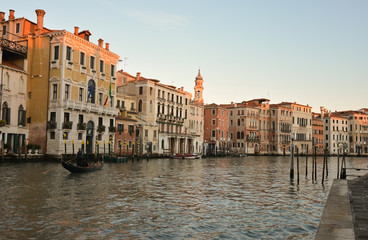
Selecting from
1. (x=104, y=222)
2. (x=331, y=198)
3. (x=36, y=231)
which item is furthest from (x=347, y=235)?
(x=36, y=231)

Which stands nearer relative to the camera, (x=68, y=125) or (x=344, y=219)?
(x=344, y=219)

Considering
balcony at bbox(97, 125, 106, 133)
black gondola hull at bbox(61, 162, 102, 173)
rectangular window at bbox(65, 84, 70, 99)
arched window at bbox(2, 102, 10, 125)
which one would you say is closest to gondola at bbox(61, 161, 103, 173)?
black gondola hull at bbox(61, 162, 102, 173)

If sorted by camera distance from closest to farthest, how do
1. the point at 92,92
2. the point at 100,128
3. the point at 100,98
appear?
the point at 92,92 → the point at 100,128 → the point at 100,98

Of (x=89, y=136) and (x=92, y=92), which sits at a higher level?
(x=92, y=92)

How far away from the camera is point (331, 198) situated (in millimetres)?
10898

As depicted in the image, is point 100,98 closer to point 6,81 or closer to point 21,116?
point 21,116

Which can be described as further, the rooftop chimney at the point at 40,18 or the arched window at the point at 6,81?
the rooftop chimney at the point at 40,18

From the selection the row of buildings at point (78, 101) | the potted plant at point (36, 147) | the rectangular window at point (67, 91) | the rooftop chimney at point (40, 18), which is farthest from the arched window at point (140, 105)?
the potted plant at point (36, 147)

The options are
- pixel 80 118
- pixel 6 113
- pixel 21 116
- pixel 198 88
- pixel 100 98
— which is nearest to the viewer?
pixel 6 113

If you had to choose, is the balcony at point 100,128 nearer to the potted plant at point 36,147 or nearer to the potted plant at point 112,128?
the potted plant at point 112,128

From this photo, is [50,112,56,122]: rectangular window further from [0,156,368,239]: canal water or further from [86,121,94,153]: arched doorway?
[0,156,368,239]: canal water

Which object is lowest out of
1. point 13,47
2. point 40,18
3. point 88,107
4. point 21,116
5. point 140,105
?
point 21,116

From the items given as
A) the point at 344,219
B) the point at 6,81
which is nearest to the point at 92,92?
the point at 6,81

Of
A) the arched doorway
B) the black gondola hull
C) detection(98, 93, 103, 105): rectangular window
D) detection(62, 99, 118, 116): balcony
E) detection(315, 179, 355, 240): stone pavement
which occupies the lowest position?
the black gondola hull
